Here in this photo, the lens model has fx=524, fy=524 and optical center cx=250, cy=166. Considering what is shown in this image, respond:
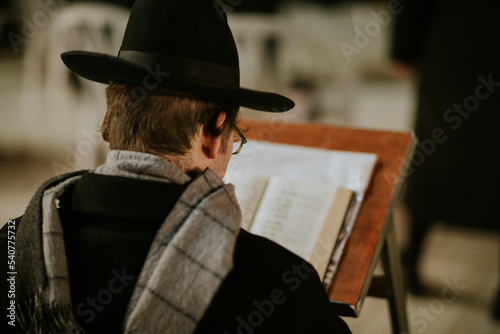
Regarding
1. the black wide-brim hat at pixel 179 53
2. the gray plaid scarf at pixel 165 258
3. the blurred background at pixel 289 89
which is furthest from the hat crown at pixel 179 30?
the blurred background at pixel 289 89

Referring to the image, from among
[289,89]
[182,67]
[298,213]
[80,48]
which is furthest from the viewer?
[289,89]

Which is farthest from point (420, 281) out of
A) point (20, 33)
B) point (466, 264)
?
point (20, 33)

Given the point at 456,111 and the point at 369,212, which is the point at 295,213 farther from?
the point at 456,111

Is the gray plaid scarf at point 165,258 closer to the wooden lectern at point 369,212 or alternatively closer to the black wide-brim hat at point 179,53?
the black wide-brim hat at point 179,53

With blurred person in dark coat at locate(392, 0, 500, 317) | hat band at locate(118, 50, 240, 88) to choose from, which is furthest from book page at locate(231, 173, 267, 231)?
blurred person in dark coat at locate(392, 0, 500, 317)

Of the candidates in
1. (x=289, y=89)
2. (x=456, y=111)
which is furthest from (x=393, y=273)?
(x=289, y=89)

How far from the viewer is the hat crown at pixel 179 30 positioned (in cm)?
82

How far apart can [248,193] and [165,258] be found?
2.02ft

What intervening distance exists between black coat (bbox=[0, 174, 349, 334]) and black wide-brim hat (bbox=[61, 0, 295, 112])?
0.53ft

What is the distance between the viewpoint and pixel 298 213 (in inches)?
48.7

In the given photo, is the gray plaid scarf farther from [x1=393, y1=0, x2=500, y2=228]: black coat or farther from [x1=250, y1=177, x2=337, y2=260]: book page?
[x1=393, y1=0, x2=500, y2=228]: black coat

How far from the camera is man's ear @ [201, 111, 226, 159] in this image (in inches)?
32.2

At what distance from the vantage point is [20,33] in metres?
5.08

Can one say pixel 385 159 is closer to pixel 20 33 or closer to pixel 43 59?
pixel 43 59
